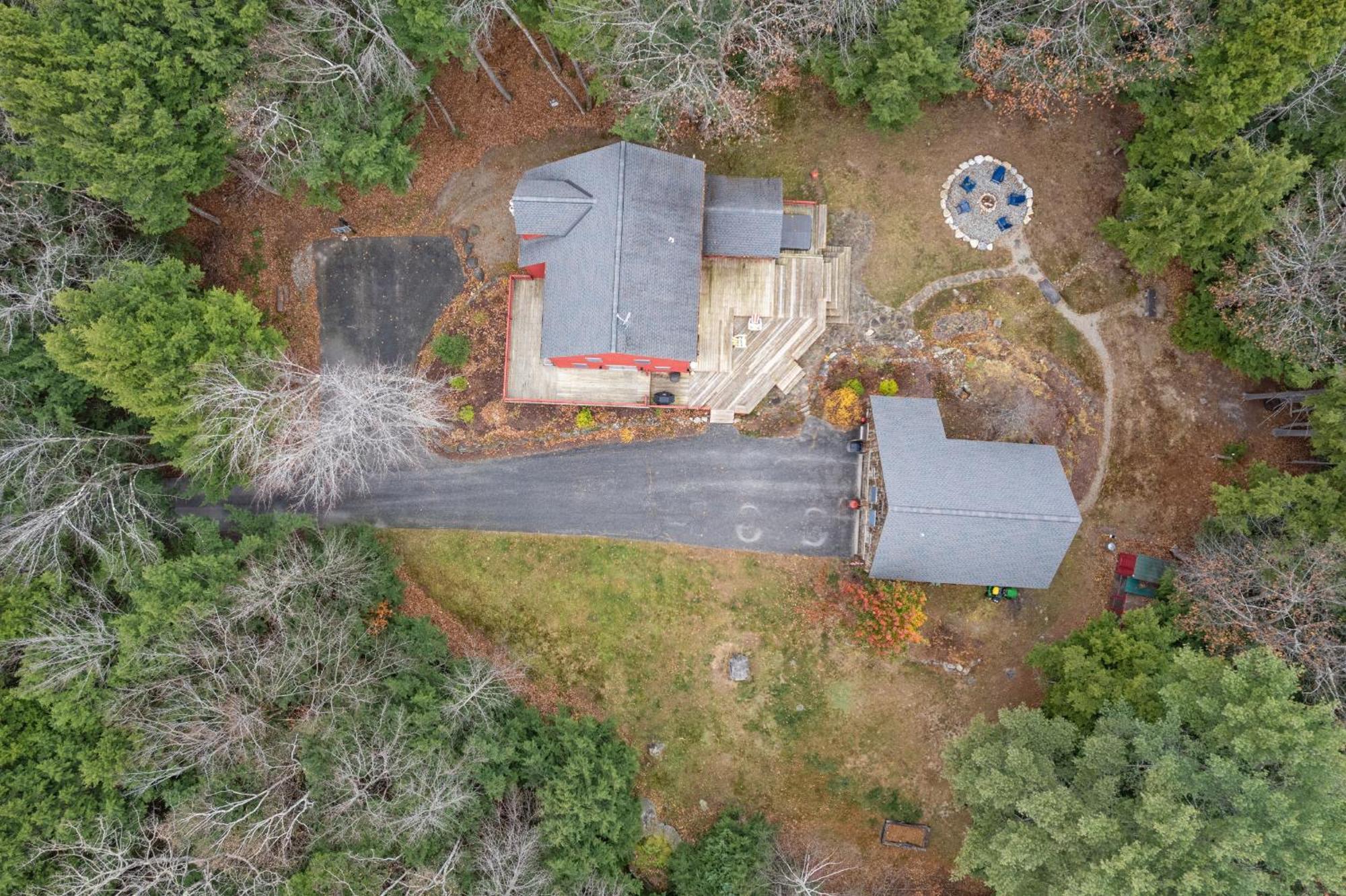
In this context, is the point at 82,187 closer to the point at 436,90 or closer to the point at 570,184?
the point at 436,90

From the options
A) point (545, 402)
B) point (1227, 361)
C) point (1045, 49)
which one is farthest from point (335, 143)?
point (1227, 361)

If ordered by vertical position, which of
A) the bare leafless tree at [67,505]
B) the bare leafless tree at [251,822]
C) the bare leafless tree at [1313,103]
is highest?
the bare leafless tree at [1313,103]

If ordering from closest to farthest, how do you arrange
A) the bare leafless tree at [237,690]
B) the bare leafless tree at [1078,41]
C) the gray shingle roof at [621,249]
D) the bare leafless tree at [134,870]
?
the bare leafless tree at [134,870], the bare leafless tree at [237,690], the bare leafless tree at [1078,41], the gray shingle roof at [621,249]

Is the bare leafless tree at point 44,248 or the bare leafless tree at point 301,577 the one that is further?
the bare leafless tree at point 44,248

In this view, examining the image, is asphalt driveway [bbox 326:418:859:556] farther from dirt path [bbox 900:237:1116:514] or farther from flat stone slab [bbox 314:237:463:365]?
dirt path [bbox 900:237:1116:514]

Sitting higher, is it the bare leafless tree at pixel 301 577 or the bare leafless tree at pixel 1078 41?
the bare leafless tree at pixel 1078 41

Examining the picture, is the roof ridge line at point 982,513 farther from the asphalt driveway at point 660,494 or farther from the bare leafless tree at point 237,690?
the bare leafless tree at point 237,690

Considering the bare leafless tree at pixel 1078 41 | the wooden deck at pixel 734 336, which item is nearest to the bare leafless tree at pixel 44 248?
the wooden deck at pixel 734 336

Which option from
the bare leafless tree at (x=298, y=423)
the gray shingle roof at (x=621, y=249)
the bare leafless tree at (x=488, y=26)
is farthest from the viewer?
the gray shingle roof at (x=621, y=249)
